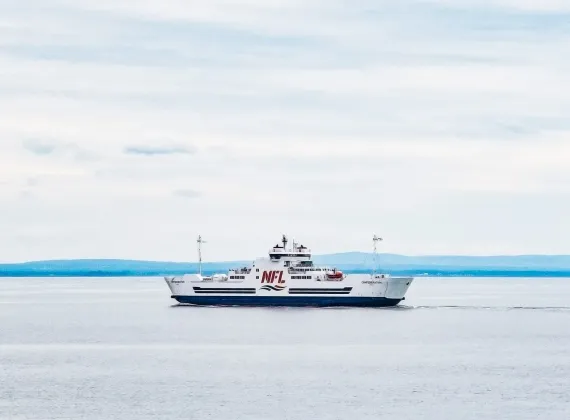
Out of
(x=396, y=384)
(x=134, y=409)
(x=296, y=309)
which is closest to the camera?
(x=134, y=409)

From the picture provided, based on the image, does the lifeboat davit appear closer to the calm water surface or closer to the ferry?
the ferry

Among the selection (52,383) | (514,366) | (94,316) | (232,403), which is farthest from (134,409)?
(94,316)

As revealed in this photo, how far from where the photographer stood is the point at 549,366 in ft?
236

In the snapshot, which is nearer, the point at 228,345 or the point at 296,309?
the point at 228,345

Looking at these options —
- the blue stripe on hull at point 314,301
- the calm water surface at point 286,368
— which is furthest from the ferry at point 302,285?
the calm water surface at point 286,368

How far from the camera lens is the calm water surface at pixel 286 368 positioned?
54.6m

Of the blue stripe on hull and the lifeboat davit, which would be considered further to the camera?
the lifeboat davit

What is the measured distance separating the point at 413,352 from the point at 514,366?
11.2m

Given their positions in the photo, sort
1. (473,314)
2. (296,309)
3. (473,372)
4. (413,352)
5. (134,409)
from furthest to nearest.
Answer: (473,314)
(296,309)
(413,352)
(473,372)
(134,409)

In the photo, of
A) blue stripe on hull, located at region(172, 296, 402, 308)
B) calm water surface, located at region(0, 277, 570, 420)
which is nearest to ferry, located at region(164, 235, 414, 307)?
blue stripe on hull, located at region(172, 296, 402, 308)

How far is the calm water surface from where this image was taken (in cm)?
5456

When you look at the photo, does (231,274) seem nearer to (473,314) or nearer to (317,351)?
(473,314)

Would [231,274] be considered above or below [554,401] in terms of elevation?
above

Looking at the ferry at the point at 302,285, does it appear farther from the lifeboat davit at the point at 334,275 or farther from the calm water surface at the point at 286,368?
the calm water surface at the point at 286,368
